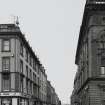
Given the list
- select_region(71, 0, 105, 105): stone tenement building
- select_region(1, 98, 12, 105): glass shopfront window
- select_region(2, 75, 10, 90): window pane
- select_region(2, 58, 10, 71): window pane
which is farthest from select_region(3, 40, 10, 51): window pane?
select_region(71, 0, 105, 105): stone tenement building

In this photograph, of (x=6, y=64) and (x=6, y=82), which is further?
(x=6, y=64)

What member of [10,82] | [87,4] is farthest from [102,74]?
[10,82]

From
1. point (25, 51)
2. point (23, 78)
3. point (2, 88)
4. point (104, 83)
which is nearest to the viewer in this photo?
point (104, 83)

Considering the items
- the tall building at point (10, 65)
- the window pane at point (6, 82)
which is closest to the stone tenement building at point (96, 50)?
the tall building at point (10, 65)

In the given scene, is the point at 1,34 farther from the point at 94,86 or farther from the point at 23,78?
the point at 94,86

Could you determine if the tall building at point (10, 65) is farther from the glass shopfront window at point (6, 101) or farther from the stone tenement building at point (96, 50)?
the stone tenement building at point (96, 50)

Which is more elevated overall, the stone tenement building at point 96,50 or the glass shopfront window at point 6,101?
the stone tenement building at point 96,50

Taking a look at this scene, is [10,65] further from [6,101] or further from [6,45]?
[6,101]

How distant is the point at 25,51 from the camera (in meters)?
70.1

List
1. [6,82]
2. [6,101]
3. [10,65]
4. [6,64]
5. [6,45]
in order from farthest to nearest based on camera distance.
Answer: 1. [6,45]
2. [6,64]
3. [10,65]
4. [6,82]
5. [6,101]

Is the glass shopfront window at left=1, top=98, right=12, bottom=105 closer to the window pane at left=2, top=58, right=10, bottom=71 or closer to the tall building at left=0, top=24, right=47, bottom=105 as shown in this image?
the tall building at left=0, top=24, right=47, bottom=105

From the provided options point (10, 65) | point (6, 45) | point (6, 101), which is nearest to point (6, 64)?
point (10, 65)

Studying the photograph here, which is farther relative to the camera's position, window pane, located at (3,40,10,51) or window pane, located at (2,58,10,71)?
window pane, located at (3,40,10,51)

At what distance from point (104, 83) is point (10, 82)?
17.4 metres
